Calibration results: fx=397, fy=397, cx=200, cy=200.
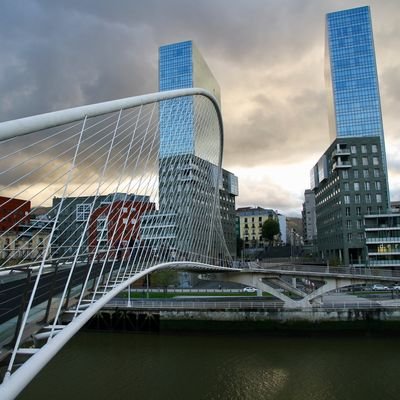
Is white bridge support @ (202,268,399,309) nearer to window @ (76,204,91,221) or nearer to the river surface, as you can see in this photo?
the river surface

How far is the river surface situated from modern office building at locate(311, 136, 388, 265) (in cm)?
3035

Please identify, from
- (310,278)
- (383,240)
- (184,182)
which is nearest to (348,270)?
(310,278)

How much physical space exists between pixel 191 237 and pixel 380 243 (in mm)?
35529

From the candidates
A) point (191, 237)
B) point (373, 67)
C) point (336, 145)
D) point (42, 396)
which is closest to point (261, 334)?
point (191, 237)

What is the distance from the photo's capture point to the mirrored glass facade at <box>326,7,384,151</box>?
5575cm

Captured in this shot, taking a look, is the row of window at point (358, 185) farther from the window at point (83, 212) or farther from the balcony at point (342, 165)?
the window at point (83, 212)

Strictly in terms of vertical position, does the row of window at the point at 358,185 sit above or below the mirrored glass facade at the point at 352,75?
below

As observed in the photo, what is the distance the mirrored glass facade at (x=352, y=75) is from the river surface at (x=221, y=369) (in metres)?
41.1

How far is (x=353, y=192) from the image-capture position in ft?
166

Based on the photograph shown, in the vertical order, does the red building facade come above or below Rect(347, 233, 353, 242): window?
below

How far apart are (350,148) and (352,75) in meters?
13.0

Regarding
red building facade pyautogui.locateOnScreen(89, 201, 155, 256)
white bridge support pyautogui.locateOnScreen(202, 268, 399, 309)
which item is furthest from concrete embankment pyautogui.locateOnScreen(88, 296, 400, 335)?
red building facade pyautogui.locateOnScreen(89, 201, 155, 256)

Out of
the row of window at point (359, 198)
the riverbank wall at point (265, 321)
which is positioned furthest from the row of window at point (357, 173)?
the riverbank wall at point (265, 321)

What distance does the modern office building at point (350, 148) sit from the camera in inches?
1961
